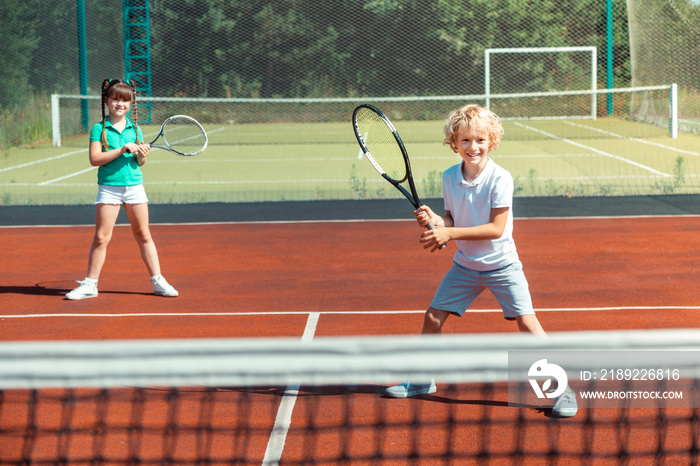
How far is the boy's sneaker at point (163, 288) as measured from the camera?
6.01m

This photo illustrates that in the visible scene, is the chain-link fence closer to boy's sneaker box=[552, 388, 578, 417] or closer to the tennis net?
the tennis net

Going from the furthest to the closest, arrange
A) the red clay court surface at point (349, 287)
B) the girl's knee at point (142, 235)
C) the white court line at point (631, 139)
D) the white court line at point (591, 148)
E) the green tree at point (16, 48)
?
1. the green tree at point (16, 48)
2. the white court line at point (631, 139)
3. the white court line at point (591, 148)
4. the girl's knee at point (142, 235)
5. the red clay court surface at point (349, 287)

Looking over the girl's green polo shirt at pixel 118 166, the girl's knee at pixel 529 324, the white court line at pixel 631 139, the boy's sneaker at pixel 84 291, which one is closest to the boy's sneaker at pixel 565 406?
the girl's knee at pixel 529 324

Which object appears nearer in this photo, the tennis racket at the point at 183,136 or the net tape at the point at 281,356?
the net tape at the point at 281,356

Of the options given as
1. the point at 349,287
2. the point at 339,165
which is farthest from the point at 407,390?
the point at 339,165

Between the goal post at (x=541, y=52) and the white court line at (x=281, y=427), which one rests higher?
the goal post at (x=541, y=52)

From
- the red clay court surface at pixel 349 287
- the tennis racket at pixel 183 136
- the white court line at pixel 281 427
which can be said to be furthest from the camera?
the tennis racket at pixel 183 136

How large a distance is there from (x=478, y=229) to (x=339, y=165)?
36.4ft

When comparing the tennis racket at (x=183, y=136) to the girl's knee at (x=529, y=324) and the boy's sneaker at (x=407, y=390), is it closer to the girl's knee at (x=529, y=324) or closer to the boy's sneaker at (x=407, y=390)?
the boy's sneaker at (x=407, y=390)

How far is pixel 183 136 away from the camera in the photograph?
7.92 metres

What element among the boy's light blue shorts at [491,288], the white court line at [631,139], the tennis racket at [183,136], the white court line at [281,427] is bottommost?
the white court line at [281,427]

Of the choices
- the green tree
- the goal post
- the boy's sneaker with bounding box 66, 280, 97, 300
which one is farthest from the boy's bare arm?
the green tree

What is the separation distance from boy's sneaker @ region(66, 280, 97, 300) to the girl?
0.18 metres

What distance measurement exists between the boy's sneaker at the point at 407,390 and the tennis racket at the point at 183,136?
3.38m
